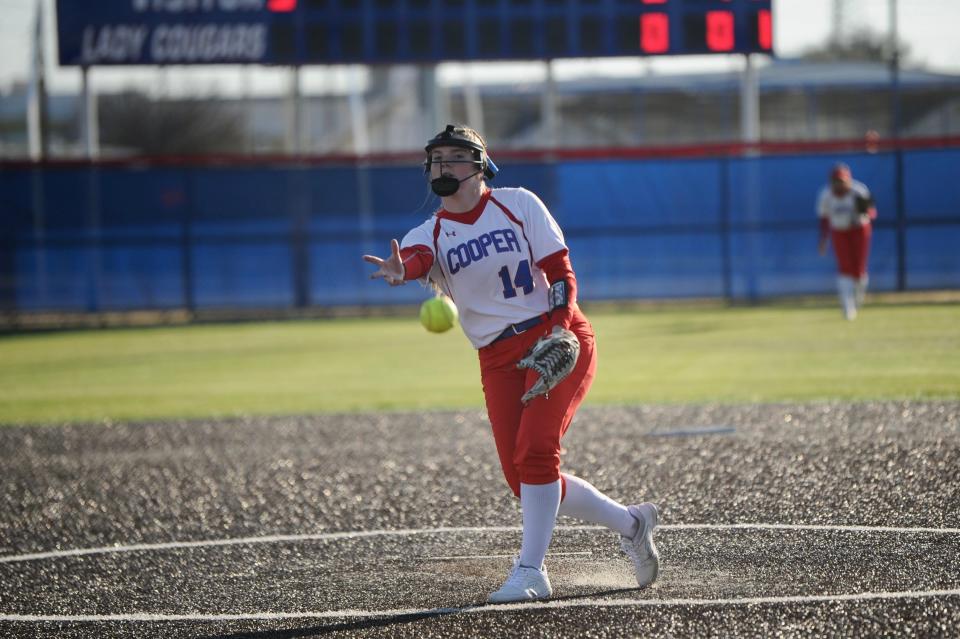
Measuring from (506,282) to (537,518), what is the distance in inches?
40.3

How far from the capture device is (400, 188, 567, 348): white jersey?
5.70 m

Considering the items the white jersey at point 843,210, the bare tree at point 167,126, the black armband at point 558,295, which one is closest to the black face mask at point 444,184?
the black armband at point 558,295

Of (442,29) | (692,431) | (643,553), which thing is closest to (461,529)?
(643,553)

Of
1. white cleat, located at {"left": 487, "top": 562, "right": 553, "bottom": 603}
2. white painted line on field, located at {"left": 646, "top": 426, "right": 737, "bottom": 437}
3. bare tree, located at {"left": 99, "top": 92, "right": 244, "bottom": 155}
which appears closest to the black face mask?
white cleat, located at {"left": 487, "top": 562, "right": 553, "bottom": 603}

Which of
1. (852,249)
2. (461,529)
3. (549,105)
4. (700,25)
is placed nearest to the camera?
(461,529)

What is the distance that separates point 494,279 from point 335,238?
17.7 metres

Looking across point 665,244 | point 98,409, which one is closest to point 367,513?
point 98,409

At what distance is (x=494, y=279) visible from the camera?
5.72 meters

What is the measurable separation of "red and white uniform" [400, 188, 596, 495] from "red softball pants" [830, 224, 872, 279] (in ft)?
44.2

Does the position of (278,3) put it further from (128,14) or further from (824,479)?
(824,479)

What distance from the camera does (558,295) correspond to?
5551mm

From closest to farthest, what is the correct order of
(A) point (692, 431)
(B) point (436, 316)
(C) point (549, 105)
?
(B) point (436, 316), (A) point (692, 431), (C) point (549, 105)

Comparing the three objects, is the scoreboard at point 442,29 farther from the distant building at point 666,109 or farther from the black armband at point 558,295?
the distant building at point 666,109

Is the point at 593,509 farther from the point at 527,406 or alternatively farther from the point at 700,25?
the point at 700,25
